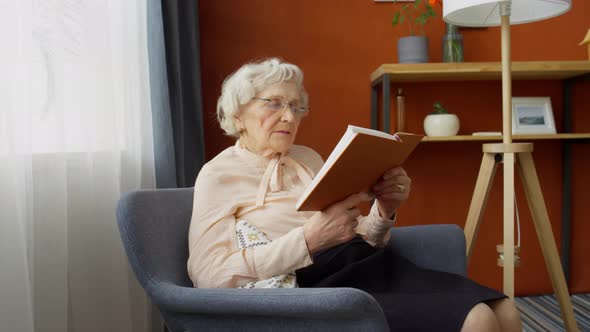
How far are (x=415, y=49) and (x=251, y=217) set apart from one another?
1503 mm

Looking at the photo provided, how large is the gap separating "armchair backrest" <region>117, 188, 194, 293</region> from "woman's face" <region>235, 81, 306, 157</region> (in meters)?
0.29

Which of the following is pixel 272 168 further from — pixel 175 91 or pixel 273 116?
pixel 175 91

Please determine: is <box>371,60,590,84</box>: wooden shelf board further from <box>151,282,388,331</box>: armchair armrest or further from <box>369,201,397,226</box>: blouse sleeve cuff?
<box>151,282,388,331</box>: armchair armrest

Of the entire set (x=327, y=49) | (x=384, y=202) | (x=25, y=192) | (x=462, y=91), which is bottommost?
(x=384, y=202)

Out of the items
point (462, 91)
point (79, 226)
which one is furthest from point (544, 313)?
point (79, 226)

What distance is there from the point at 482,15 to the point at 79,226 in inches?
66.1

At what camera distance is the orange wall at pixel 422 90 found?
2.75 metres

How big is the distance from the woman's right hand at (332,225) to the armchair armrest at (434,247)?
421mm

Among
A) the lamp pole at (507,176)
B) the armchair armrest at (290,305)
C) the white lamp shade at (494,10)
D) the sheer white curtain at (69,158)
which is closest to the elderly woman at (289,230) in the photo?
the armchair armrest at (290,305)

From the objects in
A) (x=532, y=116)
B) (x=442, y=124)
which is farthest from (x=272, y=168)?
(x=532, y=116)

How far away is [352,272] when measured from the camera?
A: 4.63 ft

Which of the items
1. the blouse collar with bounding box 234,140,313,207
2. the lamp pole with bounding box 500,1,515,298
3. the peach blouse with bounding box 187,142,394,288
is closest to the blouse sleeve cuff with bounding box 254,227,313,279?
the peach blouse with bounding box 187,142,394,288

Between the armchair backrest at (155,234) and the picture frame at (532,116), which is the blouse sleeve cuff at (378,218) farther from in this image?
the picture frame at (532,116)

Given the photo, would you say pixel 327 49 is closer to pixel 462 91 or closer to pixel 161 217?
pixel 462 91
